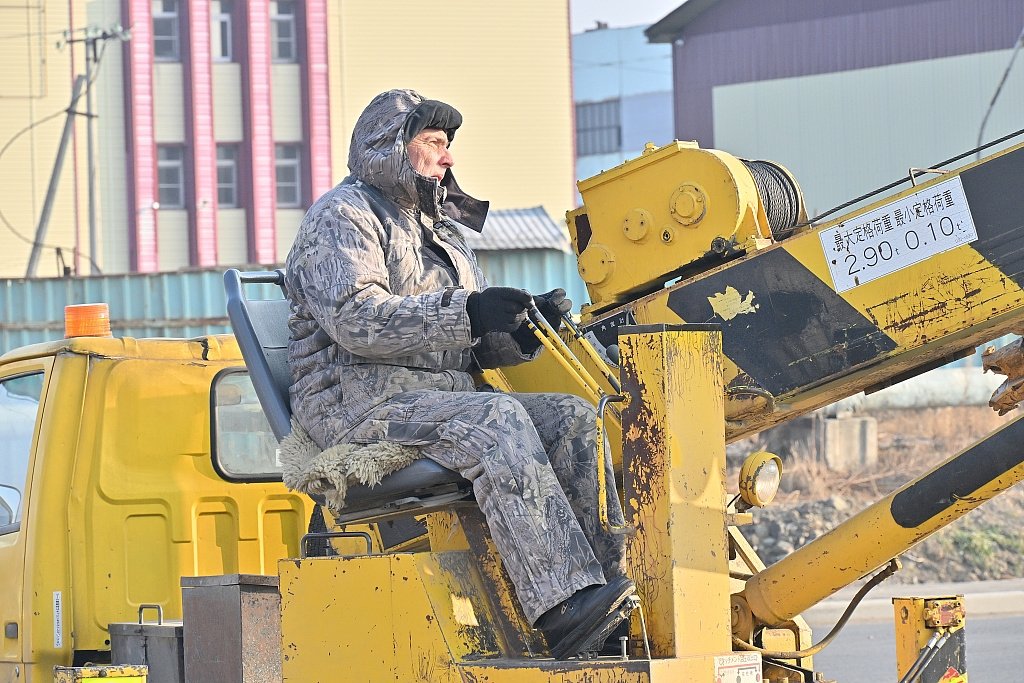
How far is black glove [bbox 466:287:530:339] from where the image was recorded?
4008 mm

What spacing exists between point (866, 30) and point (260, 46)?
44.6 feet

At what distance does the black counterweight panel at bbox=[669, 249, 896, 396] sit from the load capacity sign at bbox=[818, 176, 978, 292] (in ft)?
0.31

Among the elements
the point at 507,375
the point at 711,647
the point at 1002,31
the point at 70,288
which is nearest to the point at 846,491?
the point at 70,288

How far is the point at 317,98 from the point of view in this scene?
37.1 metres

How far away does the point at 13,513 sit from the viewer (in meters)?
5.60

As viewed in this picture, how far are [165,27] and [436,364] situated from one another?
3397 cm

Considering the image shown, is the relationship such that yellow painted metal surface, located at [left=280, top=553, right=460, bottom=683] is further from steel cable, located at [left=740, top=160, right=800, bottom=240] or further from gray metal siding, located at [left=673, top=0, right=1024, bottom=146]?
gray metal siding, located at [left=673, top=0, right=1024, bottom=146]

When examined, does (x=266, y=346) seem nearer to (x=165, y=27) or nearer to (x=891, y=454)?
(x=891, y=454)

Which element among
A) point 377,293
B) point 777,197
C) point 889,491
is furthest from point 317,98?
point 377,293

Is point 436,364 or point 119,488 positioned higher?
point 436,364

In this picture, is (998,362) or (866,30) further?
(866,30)

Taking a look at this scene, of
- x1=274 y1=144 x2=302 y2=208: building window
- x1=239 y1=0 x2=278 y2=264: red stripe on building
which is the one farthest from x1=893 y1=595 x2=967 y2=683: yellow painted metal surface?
x1=274 y1=144 x2=302 y2=208: building window

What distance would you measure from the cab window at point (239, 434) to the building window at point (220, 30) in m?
31.9

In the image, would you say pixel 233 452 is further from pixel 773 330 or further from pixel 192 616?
pixel 773 330
